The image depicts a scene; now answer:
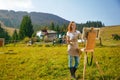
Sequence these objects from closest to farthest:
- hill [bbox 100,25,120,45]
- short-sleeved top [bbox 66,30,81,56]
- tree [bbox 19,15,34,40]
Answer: short-sleeved top [bbox 66,30,81,56] → hill [bbox 100,25,120,45] → tree [bbox 19,15,34,40]

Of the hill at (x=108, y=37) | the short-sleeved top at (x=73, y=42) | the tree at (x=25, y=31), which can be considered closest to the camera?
the short-sleeved top at (x=73, y=42)

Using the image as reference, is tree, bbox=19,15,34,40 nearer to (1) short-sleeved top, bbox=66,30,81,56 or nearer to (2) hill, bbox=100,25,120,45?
(2) hill, bbox=100,25,120,45

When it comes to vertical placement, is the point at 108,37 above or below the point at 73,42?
below

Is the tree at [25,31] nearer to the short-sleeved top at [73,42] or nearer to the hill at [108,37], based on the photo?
the hill at [108,37]

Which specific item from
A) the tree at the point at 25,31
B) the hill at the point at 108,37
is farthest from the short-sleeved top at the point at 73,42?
the tree at the point at 25,31

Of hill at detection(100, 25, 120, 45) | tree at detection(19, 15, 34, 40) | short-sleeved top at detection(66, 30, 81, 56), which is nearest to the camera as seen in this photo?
short-sleeved top at detection(66, 30, 81, 56)

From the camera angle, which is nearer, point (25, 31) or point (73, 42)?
point (73, 42)

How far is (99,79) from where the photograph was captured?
11.2 metres

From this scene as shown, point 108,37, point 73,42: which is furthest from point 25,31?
point 73,42

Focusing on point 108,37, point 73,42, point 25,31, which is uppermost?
point 25,31

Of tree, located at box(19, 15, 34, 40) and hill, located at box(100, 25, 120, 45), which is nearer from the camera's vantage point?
hill, located at box(100, 25, 120, 45)

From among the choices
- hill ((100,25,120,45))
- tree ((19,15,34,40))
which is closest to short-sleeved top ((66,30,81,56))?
hill ((100,25,120,45))

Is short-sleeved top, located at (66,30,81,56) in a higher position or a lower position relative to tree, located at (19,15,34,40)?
lower

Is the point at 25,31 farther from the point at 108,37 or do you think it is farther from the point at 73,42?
the point at 73,42
